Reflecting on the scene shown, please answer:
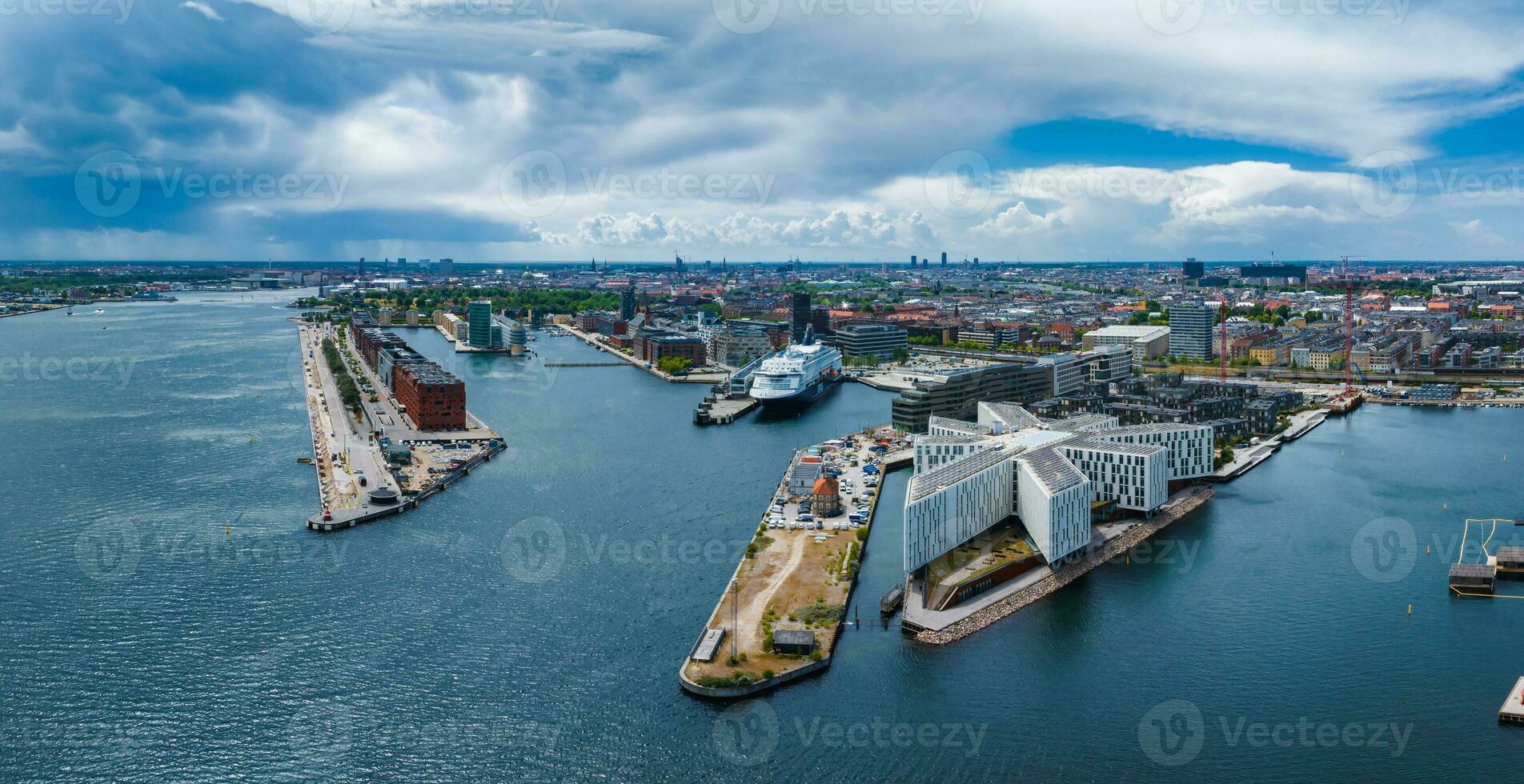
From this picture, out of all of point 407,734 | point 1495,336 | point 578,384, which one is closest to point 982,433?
point 407,734

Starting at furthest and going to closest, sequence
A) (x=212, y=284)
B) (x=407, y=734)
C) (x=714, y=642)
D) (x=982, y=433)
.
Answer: (x=212, y=284)
(x=982, y=433)
(x=714, y=642)
(x=407, y=734)

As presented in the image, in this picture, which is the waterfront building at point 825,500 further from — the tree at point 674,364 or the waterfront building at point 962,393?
the tree at point 674,364

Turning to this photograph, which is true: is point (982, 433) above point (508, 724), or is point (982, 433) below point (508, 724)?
above

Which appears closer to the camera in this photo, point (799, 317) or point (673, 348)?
point (673, 348)

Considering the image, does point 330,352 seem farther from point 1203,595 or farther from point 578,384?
point 1203,595

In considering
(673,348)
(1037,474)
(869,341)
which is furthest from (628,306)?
(1037,474)

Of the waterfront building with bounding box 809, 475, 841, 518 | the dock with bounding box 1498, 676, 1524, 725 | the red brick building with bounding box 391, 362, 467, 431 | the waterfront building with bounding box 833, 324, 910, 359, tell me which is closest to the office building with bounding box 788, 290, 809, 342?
the waterfront building with bounding box 833, 324, 910, 359

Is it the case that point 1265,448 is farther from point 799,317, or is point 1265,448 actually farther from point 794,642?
point 799,317
